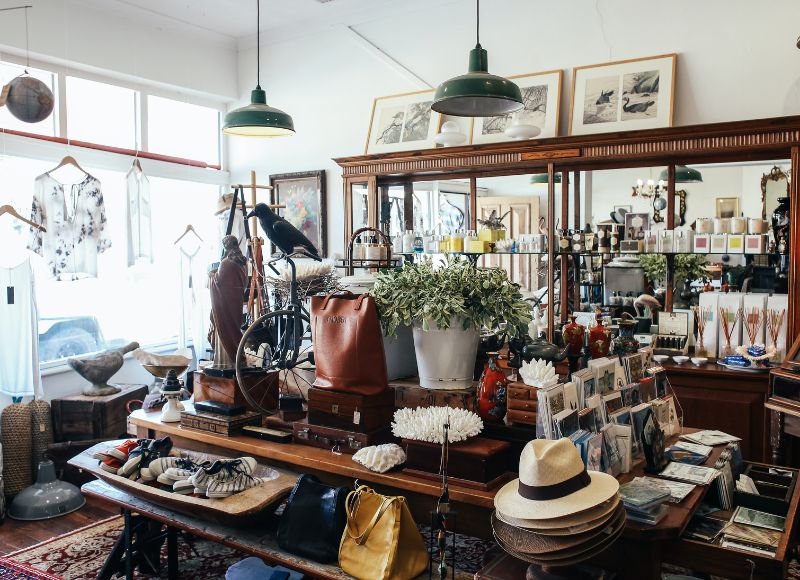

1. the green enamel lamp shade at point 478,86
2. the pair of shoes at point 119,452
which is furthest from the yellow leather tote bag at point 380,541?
the green enamel lamp shade at point 478,86

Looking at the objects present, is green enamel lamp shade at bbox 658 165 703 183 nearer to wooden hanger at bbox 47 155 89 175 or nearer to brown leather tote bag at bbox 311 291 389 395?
brown leather tote bag at bbox 311 291 389 395

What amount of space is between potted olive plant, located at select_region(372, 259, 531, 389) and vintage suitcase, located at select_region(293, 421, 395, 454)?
0.86ft

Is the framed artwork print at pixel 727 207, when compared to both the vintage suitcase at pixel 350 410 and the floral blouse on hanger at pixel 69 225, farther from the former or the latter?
the floral blouse on hanger at pixel 69 225

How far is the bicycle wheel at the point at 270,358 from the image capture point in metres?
2.90

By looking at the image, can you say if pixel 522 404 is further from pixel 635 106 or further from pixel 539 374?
pixel 635 106

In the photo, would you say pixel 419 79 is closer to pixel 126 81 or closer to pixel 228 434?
pixel 126 81

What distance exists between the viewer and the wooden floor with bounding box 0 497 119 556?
4000 millimetres

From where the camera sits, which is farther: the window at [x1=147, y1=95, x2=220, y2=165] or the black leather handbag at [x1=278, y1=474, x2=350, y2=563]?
the window at [x1=147, y1=95, x2=220, y2=165]

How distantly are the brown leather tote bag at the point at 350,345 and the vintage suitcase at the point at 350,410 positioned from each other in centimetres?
3

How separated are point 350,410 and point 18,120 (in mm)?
4149

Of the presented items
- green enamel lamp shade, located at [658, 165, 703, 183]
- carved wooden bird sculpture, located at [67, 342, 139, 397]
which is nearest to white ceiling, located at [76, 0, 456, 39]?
green enamel lamp shade, located at [658, 165, 703, 183]

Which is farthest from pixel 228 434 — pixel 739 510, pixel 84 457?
pixel 739 510

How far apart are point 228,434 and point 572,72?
3.81m

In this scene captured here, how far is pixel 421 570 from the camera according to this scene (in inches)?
81.2
